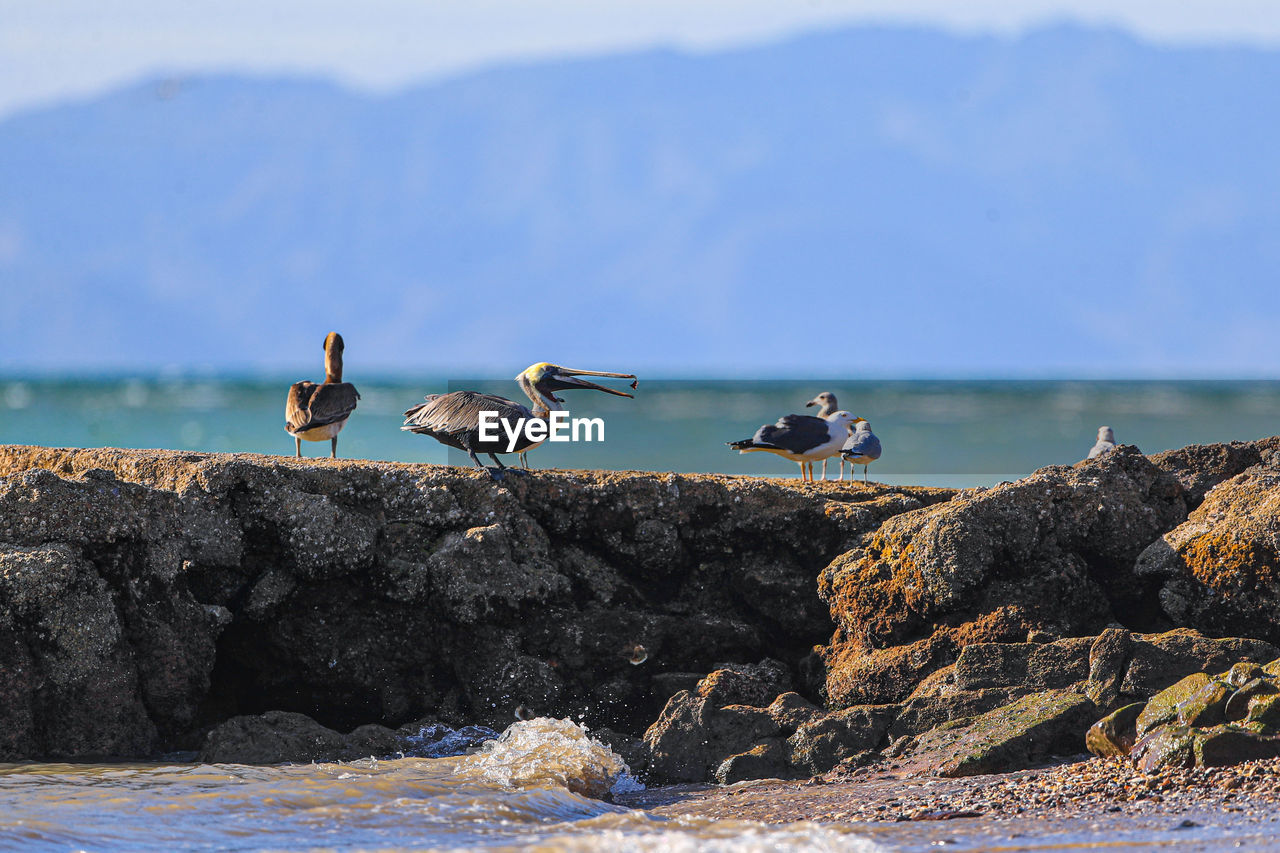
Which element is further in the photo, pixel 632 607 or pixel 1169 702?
pixel 632 607

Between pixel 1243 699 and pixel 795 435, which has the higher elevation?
pixel 795 435

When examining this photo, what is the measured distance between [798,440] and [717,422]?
3759 cm

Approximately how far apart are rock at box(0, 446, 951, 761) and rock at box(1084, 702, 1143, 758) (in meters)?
2.12

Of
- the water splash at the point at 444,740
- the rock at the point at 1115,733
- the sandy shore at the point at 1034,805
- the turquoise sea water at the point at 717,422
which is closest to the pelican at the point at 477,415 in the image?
the water splash at the point at 444,740

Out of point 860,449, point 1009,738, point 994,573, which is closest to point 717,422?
point 860,449

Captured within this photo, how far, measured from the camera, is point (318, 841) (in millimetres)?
5977

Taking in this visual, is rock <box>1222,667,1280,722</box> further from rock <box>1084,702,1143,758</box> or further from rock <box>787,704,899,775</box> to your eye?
rock <box>787,704,899,775</box>

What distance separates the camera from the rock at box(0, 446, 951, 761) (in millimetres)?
7551

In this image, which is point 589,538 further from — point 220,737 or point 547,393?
point 220,737

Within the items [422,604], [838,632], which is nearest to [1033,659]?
[838,632]

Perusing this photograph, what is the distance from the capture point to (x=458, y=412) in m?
9.27

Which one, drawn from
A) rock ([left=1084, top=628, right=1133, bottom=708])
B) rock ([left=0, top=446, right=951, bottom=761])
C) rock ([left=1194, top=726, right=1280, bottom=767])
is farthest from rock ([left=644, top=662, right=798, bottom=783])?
rock ([left=1194, top=726, right=1280, bottom=767])

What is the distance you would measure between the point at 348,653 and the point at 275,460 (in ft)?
5.19

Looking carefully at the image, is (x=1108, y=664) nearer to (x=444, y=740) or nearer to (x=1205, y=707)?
(x=1205, y=707)
